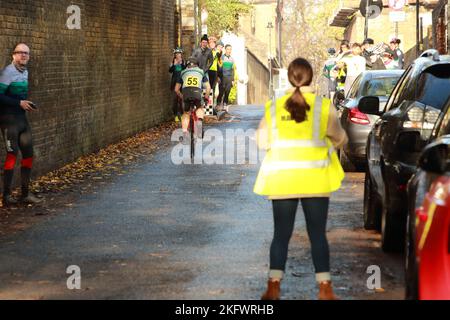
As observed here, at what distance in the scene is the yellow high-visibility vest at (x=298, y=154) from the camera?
27.3ft

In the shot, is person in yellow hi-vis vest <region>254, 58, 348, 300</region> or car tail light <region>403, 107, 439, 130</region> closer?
person in yellow hi-vis vest <region>254, 58, 348, 300</region>

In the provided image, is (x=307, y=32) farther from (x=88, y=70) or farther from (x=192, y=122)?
(x=192, y=122)

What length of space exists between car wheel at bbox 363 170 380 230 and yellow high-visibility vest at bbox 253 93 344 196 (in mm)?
3785

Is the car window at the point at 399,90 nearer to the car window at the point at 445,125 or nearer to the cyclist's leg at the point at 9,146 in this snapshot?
the car window at the point at 445,125

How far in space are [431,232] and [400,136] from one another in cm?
380

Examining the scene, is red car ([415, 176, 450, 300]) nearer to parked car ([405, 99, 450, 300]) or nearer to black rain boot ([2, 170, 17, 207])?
parked car ([405, 99, 450, 300])

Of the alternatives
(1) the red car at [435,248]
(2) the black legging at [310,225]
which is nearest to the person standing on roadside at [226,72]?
(2) the black legging at [310,225]

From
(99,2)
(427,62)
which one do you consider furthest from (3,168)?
(99,2)

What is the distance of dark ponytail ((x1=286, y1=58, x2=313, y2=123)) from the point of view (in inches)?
328

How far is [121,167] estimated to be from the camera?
19828 mm

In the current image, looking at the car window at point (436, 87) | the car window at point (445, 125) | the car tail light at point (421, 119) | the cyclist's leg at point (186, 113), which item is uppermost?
the car window at point (436, 87)

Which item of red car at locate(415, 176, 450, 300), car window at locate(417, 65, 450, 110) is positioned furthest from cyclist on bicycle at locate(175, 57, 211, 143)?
red car at locate(415, 176, 450, 300)

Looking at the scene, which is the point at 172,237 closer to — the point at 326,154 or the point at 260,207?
the point at 260,207

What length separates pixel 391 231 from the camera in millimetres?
10773
